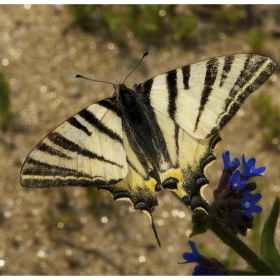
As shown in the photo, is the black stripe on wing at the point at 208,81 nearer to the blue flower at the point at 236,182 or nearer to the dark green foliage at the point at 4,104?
the blue flower at the point at 236,182

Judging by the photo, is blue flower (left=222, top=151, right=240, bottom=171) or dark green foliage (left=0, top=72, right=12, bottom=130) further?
dark green foliage (left=0, top=72, right=12, bottom=130)

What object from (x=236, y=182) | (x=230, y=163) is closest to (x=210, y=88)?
(x=230, y=163)

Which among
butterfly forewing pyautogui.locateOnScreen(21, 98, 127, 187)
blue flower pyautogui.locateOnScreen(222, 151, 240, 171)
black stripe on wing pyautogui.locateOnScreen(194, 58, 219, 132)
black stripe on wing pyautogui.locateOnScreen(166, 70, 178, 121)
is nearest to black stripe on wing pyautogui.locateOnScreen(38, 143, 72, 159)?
butterfly forewing pyautogui.locateOnScreen(21, 98, 127, 187)

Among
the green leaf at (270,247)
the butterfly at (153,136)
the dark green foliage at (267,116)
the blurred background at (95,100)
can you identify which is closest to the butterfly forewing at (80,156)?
the butterfly at (153,136)

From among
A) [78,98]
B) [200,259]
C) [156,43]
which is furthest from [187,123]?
[156,43]

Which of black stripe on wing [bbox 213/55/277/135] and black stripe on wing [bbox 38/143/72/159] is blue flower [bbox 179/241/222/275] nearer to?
black stripe on wing [bbox 213/55/277/135]
